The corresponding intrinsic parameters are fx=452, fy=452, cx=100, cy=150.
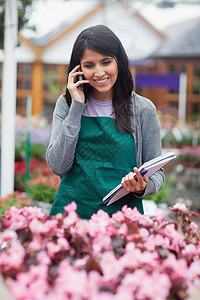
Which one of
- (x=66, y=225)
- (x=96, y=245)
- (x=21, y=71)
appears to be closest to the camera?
(x=96, y=245)

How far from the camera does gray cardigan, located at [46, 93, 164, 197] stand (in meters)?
1.63

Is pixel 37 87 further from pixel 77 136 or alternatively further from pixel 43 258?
pixel 43 258

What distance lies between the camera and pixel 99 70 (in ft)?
5.43

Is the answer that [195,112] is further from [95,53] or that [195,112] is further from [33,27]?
[95,53]

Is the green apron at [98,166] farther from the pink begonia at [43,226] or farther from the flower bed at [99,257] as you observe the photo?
the pink begonia at [43,226]

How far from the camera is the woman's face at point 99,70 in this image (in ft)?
5.43

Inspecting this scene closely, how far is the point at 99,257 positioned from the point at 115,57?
2.82 feet

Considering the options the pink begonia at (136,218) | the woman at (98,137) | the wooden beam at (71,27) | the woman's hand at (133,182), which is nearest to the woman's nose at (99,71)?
the woman at (98,137)

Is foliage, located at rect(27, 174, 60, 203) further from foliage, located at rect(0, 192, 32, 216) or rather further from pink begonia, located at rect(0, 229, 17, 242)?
pink begonia, located at rect(0, 229, 17, 242)

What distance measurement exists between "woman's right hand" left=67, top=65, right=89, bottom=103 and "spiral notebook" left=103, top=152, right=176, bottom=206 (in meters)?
0.38

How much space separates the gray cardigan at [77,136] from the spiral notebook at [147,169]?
0.11 metres

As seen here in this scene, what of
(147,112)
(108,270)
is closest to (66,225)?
(108,270)

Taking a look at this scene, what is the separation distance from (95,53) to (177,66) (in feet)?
57.2

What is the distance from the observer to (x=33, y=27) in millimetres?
4020
